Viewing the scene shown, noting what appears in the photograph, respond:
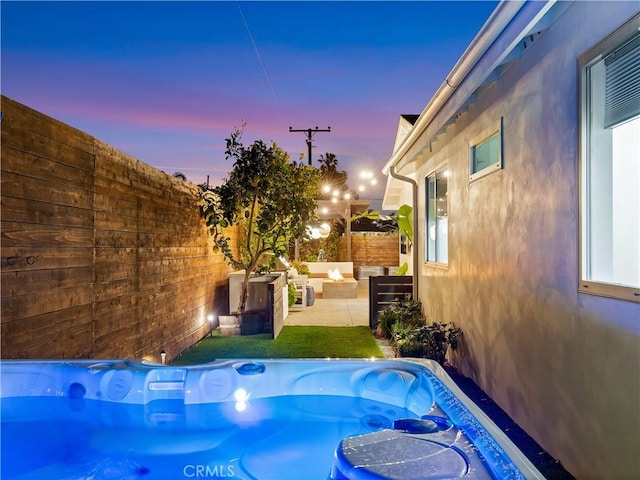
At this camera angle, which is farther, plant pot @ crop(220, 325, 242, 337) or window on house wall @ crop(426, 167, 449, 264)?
plant pot @ crop(220, 325, 242, 337)

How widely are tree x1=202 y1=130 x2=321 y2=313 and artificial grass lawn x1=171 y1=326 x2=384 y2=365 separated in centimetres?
91

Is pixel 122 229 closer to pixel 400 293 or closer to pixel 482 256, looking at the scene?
pixel 482 256

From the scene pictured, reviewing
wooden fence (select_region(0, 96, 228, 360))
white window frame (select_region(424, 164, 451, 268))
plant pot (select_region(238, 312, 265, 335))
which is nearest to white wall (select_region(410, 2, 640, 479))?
white window frame (select_region(424, 164, 451, 268))

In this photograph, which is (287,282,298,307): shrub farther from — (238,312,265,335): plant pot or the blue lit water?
the blue lit water

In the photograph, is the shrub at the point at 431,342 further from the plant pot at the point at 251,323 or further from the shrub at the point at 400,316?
the plant pot at the point at 251,323

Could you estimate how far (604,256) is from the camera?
247cm

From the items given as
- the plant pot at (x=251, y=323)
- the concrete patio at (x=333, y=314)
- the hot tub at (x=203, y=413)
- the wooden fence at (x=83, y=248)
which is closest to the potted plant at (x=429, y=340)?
the hot tub at (x=203, y=413)

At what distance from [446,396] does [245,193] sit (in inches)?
205

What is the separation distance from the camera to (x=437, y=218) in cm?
640

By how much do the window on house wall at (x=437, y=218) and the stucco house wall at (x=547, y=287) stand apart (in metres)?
1.18

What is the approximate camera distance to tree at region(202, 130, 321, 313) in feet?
23.2

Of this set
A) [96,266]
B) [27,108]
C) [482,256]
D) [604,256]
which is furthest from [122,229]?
[604,256]

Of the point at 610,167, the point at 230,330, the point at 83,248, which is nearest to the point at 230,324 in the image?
the point at 230,330

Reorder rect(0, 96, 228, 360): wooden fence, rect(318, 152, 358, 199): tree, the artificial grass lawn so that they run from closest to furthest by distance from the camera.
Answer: rect(0, 96, 228, 360): wooden fence
the artificial grass lawn
rect(318, 152, 358, 199): tree
